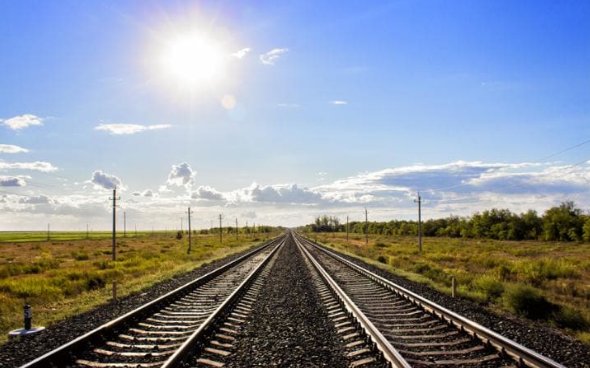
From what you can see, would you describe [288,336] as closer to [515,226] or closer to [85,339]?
[85,339]

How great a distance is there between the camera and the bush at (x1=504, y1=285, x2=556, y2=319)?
10648 mm

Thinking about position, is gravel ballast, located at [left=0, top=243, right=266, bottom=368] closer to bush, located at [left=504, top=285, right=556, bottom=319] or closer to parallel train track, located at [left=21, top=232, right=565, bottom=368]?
parallel train track, located at [left=21, top=232, right=565, bottom=368]

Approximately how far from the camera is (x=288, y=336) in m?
8.03

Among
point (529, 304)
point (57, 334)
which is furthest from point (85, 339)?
point (529, 304)

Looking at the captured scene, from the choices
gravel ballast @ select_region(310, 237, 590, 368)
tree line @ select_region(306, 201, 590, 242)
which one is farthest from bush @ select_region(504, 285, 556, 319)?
tree line @ select_region(306, 201, 590, 242)

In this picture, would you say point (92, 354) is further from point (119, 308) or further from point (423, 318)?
point (423, 318)

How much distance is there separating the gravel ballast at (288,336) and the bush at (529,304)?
5068mm

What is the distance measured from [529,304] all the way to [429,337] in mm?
→ 4710

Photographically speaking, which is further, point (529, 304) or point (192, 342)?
point (529, 304)

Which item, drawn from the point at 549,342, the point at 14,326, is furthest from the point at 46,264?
the point at 549,342

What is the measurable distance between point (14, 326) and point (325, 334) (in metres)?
7.68

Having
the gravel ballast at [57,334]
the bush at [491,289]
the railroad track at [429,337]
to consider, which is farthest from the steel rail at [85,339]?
the bush at [491,289]

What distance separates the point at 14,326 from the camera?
1023 cm

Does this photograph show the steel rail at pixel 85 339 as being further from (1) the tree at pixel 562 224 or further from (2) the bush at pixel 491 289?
(1) the tree at pixel 562 224
